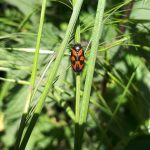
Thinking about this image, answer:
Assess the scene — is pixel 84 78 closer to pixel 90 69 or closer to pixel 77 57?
pixel 77 57

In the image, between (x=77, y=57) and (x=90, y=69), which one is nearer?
(x=90, y=69)

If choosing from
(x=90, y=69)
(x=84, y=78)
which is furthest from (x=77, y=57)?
(x=84, y=78)

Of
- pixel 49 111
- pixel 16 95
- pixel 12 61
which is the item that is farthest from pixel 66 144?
pixel 12 61

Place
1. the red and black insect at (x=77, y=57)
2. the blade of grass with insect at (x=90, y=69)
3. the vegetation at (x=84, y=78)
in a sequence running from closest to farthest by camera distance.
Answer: the blade of grass with insect at (x=90, y=69) < the red and black insect at (x=77, y=57) < the vegetation at (x=84, y=78)

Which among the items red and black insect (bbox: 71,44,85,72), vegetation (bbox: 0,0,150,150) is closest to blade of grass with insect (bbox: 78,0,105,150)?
red and black insect (bbox: 71,44,85,72)

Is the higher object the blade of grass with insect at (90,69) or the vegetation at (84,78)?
the blade of grass with insect at (90,69)

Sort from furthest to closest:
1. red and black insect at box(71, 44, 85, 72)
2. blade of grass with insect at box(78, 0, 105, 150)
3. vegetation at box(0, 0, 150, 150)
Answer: vegetation at box(0, 0, 150, 150) → red and black insect at box(71, 44, 85, 72) → blade of grass with insect at box(78, 0, 105, 150)

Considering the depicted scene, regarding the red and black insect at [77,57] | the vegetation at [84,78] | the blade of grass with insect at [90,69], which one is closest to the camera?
the blade of grass with insect at [90,69]

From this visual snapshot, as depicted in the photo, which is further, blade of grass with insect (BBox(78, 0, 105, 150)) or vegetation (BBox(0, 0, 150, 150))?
vegetation (BBox(0, 0, 150, 150))

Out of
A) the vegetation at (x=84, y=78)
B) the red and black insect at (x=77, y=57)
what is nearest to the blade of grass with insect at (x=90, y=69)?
the red and black insect at (x=77, y=57)

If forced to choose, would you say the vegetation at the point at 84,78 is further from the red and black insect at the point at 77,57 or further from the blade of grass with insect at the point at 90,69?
the blade of grass with insect at the point at 90,69

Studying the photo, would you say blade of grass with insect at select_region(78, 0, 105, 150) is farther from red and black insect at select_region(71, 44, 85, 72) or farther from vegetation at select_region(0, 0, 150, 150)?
vegetation at select_region(0, 0, 150, 150)

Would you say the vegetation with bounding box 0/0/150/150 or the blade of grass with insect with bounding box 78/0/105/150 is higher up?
the blade of grass with insect with bounding box 78/0/105/150
